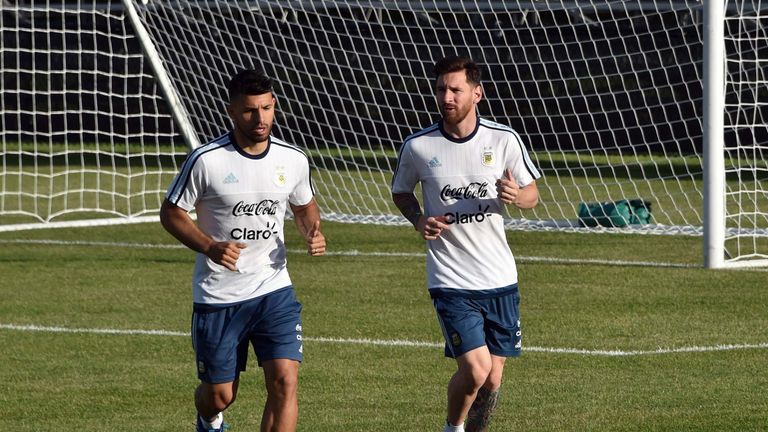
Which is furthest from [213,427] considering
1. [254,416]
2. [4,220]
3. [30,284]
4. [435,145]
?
[4,220]

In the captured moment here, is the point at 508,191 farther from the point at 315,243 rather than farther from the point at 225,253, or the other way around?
the point at 225,253

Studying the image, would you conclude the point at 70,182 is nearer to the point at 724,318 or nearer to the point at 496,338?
the point at 724,318

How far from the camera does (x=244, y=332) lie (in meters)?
6.52

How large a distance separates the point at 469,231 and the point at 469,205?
12 centimetres

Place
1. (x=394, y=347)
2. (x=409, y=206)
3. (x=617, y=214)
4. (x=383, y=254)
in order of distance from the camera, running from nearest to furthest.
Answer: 1. (x=409, y=206)
2. (x=394, y=347)
3. (x=383, y=254)
4. (x=617, y=214)

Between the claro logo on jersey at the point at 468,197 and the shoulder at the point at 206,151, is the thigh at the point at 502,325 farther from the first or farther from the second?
the shoulder at the point at 206,151

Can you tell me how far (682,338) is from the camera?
973 cm

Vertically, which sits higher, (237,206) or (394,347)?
(237,206)

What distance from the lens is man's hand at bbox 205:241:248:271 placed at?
6199 millimetres

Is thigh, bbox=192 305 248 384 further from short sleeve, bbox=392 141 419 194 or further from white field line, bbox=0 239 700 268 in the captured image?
white field line, bbox=0 239 700 268

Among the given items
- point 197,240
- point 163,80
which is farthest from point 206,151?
point 163,80

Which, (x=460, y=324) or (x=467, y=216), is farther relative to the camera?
(x=467, y=216)

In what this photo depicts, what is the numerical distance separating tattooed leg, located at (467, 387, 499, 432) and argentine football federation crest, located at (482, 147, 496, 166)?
1025 mm

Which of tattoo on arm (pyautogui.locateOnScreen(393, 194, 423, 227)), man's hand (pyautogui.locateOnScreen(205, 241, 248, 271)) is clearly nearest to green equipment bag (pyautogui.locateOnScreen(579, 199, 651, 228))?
tattoo on arm (pyautogui.locateOnScreen(393, 194, 423, 227))
